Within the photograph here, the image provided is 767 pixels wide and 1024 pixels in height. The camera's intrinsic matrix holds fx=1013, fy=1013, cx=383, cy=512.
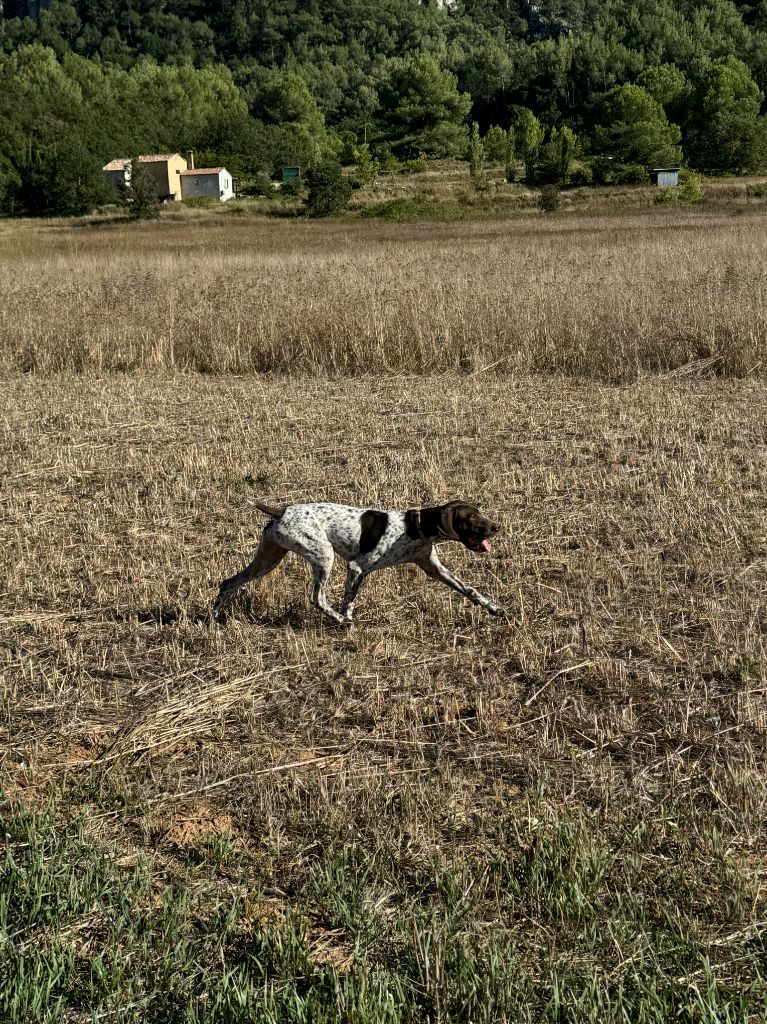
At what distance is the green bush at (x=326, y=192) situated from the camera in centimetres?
6003

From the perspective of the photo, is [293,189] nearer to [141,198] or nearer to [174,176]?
[174,176]

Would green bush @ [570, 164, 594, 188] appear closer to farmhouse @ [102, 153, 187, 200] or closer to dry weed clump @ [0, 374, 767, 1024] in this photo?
farmhouse @ [102, 153, 187, 200]

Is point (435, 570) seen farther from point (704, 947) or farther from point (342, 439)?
point (342, 439)

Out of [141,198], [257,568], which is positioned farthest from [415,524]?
[141,198]

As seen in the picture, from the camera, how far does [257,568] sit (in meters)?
5.20

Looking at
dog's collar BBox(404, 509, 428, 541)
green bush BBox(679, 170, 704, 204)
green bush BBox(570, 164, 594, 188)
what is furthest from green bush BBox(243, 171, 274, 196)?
dog's collar BBox(404, 509, 428, 541)

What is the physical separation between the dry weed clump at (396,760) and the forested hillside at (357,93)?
6833 cm

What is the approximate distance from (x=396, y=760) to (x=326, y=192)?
60.0 metres

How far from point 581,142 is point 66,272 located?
8759 centimetres

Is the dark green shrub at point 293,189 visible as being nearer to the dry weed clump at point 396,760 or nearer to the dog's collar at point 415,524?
the dry weed clump at point 396,760

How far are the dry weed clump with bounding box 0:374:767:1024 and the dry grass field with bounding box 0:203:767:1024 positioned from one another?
0.01 m

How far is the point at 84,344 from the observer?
1353 cm

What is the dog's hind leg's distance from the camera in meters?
5.12

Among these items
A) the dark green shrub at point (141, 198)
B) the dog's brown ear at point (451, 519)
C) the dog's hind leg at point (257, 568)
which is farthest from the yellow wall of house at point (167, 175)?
the dog's brown ear at point (451, 519)
